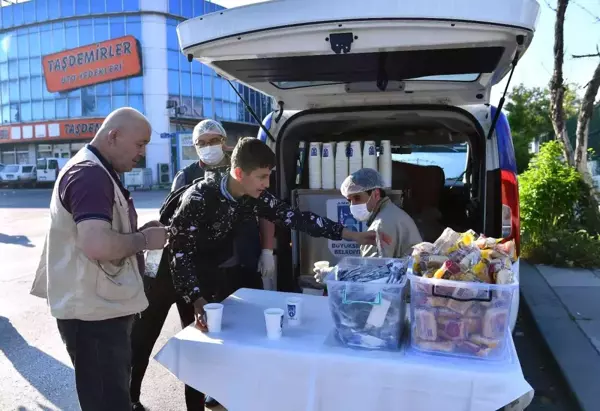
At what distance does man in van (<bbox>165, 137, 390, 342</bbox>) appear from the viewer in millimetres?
2516

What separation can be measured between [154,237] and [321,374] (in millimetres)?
858

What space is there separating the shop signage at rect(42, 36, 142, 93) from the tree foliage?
75.2 feet

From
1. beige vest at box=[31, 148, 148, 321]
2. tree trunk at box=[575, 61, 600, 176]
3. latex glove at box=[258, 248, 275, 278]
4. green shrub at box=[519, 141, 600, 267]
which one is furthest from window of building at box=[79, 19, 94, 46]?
beige vest at box=[31, 148, 148, 321]

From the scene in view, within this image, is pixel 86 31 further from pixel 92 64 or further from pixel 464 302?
pixel 464 302

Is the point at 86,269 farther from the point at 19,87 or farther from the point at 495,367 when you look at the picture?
the point at 19,87

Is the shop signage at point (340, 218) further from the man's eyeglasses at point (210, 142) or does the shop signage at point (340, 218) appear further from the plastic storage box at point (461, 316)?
the plastic storage box at point (461, 316)

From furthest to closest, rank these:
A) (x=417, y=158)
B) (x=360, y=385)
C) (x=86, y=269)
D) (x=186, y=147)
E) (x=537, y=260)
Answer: (x=186, y=147)
(x=537, y=260)
(x=417, y=158)
(x=86, y=269)
(x=360, y=385)

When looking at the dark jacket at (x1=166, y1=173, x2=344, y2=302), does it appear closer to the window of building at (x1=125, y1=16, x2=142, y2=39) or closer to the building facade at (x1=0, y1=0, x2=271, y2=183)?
the building facade at (x1=0, y1=0, x2=271, y2=183)

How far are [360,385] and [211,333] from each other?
0.69m

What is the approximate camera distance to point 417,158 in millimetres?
5844

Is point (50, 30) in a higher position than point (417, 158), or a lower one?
higher

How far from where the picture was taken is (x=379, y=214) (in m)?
3.11

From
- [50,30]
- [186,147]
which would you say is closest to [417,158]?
[186,147]

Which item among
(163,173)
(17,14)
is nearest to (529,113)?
(163,173)
